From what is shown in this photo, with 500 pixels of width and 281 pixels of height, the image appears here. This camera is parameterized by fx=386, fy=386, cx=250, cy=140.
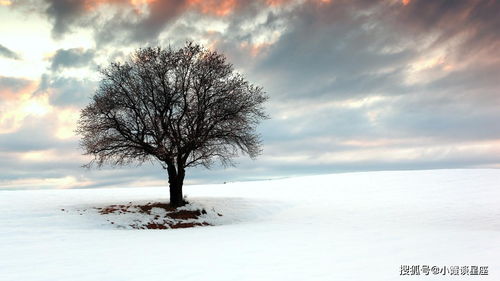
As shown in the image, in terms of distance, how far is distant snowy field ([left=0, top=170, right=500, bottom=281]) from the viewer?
11148 millimetres

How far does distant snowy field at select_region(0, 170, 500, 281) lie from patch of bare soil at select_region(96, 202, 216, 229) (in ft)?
4.53

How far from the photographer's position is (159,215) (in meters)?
26.9

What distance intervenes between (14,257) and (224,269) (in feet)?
26.9

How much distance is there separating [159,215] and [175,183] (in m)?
2.93

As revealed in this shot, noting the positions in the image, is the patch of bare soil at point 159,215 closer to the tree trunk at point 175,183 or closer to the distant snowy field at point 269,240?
the tree trunk at point 175,183

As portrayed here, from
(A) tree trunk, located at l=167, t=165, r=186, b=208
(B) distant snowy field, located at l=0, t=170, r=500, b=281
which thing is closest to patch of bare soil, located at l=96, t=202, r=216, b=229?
(A) tree trunk, located at l=167, t=165, r=186, b=208

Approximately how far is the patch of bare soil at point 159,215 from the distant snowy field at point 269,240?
4.53 feet

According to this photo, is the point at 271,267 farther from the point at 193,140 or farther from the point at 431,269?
the point at 193,140

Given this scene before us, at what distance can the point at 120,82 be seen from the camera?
2775 centimetres

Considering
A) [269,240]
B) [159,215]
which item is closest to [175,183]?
[159,215]

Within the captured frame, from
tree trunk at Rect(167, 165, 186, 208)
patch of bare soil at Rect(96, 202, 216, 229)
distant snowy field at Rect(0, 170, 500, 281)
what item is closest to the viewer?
distant snowy field at Rect(0, 170, 500, 281)

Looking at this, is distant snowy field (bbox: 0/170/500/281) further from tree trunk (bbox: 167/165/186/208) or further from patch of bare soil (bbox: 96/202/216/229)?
tree trunk (bbox: 167/165/186/208)

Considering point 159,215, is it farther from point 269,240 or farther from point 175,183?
point 269,240

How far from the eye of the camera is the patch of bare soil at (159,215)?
25.4 m
